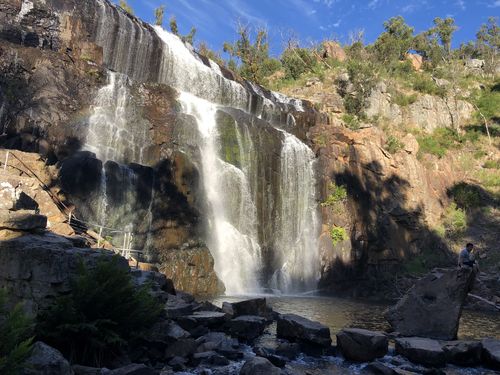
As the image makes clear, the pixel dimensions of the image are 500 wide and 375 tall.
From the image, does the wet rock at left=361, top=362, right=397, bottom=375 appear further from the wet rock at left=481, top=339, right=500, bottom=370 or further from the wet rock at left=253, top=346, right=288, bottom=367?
the wet rock at left=481, top=339, right=500, bottom=370

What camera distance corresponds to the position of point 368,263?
27859 mm

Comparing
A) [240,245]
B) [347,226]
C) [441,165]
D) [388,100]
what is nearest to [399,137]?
[441,165]

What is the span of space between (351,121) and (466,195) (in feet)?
34.2

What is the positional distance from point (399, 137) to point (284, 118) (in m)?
9.59

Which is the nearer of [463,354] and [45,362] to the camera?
[45,362]

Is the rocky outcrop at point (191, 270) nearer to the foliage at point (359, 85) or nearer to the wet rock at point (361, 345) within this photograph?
the wet rock at point (361, 345)

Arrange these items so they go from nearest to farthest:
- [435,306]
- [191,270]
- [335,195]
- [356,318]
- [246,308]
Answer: [435,306] < [246,308] < [356,318] < [191,270] < [335,195]

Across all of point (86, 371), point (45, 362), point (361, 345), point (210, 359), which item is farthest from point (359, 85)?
point (45, 362)

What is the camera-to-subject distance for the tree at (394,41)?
49.4 meters

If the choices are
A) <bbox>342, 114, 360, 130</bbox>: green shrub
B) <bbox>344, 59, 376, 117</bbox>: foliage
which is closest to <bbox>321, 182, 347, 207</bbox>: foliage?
<bbox>342, 114, 360, 130</bbox>: green shrub

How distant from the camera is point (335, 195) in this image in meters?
28.2

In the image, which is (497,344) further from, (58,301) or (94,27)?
(94,27)

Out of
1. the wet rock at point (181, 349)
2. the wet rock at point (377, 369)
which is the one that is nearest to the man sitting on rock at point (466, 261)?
the wet rock at point (377, 369)

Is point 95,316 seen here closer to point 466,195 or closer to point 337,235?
point 337,235
